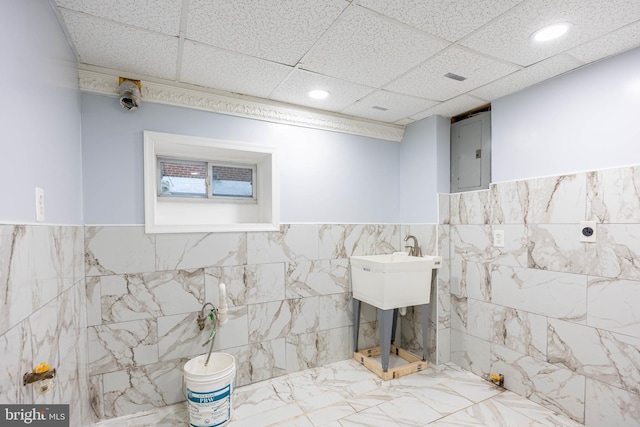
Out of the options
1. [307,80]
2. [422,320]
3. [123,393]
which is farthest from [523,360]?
[123,393]

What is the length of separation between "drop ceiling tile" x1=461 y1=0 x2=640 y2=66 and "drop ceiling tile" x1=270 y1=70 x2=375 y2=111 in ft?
2.68

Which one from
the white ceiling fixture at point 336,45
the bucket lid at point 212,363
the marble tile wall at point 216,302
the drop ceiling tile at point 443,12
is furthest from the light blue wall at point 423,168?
the bucket lid at point 212,363

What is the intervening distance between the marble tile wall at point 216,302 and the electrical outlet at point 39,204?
794mm

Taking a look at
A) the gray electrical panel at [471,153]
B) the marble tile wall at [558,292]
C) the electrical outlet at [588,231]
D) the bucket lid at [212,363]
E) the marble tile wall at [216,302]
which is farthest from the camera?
the gray electrical panel at [471,153]

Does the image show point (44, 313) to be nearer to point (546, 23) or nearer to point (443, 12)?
point (443, 12)

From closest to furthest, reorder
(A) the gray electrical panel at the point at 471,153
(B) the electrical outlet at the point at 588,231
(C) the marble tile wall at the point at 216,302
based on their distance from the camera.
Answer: (B) the electrical outlet at the point at 588,231, (C) the marble tile wall at the point at 216,302, (A) the gray electrical panel at the point at 471,153

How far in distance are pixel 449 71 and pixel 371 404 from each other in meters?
2.37

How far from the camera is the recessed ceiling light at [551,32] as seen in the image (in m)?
1.44

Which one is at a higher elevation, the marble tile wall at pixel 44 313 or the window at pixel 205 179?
the window at pixel 205 179

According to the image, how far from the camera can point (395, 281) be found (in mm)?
2340

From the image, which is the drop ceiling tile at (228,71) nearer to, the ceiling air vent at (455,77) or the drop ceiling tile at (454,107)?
the ceiling air vent at (455,77)

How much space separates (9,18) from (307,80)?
1.46m

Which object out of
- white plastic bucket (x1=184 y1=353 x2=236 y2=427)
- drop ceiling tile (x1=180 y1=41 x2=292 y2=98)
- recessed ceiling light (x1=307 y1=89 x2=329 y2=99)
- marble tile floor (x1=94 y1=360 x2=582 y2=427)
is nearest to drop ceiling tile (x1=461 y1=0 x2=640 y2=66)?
recessed ceiling light (x1=307 y1=89 x2=329 y2=99)

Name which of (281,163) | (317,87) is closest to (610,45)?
(317,87)
